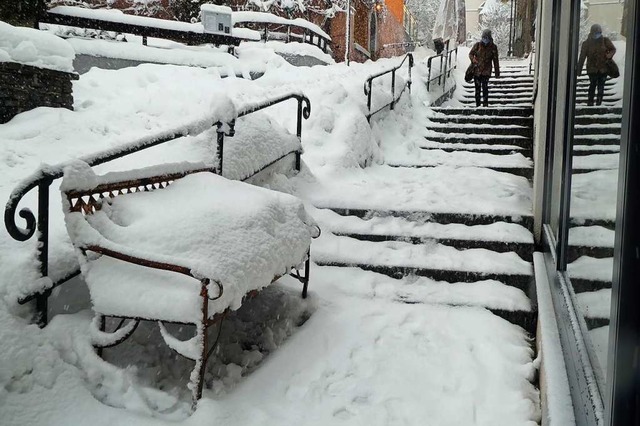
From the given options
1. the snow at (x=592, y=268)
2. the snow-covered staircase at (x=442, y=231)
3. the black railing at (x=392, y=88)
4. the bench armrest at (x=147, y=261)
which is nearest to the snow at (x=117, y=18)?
the black railing at (x=392, y=88)

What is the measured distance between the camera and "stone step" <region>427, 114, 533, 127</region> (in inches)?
366

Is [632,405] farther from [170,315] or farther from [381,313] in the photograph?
[381,313]

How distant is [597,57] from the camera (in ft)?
7.55

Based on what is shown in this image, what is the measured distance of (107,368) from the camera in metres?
2.80

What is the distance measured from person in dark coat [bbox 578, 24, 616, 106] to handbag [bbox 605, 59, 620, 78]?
2 cm

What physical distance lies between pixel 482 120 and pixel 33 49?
22.8ft

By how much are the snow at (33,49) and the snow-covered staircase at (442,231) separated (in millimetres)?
3214

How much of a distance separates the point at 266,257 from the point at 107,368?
100 cm

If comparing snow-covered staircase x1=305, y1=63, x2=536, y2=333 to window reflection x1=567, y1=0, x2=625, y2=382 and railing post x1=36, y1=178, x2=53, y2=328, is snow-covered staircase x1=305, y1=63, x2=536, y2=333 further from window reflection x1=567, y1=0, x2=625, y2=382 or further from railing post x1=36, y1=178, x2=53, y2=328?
railing post x1=36, y1=178, x2=53, y2=328

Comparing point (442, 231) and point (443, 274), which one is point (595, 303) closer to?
point (443, 274)

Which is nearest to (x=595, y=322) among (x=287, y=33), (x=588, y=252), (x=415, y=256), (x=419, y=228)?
(x=588, y=252)

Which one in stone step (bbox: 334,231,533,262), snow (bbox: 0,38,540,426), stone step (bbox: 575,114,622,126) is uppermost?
stone step (bbox: 575,114,622,126)

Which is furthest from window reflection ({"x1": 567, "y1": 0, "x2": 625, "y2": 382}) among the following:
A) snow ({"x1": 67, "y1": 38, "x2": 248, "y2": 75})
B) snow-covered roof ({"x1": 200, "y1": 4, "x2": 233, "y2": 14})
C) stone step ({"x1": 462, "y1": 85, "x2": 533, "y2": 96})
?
stone step ({"x1": 462, "y1": 85, "x2": 533, "y2": 96})

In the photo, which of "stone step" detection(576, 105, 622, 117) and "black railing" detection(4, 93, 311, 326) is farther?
"black railing" detection(4, 93, 311, 326)
